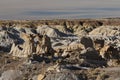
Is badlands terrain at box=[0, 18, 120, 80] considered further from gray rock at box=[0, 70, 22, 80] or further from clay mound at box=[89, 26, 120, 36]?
clay mound at box=[89, 26, 120, 36]

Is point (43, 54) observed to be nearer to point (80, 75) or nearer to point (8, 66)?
point (8, 66)

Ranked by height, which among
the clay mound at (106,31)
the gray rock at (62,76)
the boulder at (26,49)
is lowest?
the clay mound at (106,31)

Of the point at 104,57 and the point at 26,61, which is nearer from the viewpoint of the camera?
the point at 26,61

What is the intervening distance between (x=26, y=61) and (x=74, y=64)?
12.7 ft

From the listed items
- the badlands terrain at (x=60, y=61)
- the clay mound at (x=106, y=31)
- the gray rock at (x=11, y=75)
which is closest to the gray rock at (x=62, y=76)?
the badlands terrain at (x=60, y=61)

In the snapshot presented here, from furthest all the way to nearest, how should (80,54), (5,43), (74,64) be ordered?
(5,43)
(80,54)
(74,64)

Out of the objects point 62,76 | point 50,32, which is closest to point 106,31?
point 50,32

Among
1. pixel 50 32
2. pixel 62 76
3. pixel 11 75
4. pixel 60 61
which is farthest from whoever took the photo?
pixel 50 32

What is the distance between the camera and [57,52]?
39.4 metres

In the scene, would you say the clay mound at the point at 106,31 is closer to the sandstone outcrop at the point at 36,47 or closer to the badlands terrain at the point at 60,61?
the badlands terrain at the point at 60,61

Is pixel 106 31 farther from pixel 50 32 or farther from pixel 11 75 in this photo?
pixel 11 75

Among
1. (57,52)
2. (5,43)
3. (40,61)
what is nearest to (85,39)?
(57,52)

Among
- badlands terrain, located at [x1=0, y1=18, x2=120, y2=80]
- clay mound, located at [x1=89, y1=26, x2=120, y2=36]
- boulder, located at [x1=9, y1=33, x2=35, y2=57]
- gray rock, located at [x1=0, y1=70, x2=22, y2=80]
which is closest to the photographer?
badlands terrain, located at [x1=0, y1=18, x2=120, y2=80]

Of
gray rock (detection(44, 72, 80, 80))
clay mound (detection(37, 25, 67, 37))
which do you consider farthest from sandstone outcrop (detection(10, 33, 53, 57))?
clay mound (detection(37, 25, 67, 37))
